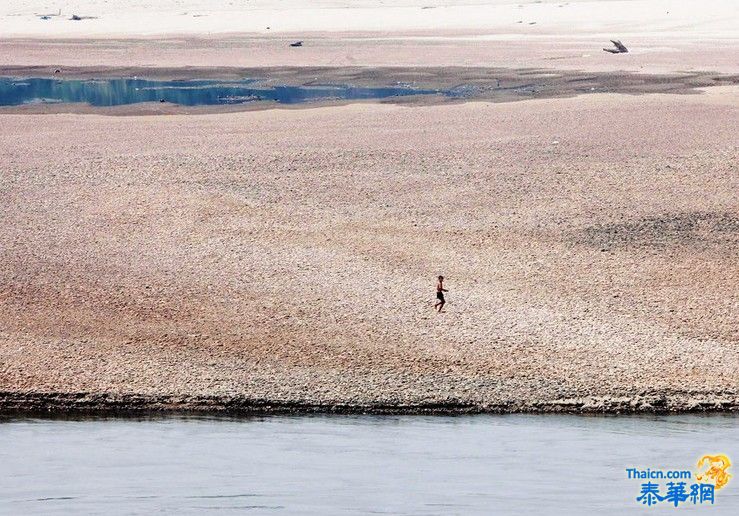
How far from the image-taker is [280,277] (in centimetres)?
2173

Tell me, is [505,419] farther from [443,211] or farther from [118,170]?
[118,170]

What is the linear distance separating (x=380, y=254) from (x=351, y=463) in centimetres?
814

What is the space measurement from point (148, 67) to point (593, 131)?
28.3 metres

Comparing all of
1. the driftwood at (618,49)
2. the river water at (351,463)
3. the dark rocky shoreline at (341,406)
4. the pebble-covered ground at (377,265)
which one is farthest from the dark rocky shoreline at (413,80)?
the river water at (351,463)

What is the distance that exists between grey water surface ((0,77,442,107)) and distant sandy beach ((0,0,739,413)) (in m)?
2.97

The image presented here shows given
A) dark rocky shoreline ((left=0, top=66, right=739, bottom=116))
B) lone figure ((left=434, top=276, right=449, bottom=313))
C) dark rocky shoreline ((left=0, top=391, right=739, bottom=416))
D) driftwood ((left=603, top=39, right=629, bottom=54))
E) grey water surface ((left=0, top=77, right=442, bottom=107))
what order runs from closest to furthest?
dark rocky shoreline ((left=0, top=391, right=739, bottom=416)) < lone figure ((left=434, top=276, right=449, bottom=313)) < dark rocky shoreline ((left=0, top=66, right=739, bottom=116)) < grey water surface ((left=0, top=77, right=442, bottom=107)) < driftwood ((left=603, top=39, right=629, bottom=54))

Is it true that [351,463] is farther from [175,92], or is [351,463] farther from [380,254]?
[175,92]

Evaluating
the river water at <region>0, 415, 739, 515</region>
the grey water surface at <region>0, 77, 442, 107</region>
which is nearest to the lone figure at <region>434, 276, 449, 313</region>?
the river water at <region>0, 415, 739, 515</region>

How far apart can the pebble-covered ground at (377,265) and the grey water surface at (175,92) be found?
841cm

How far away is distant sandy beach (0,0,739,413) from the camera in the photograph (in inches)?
676

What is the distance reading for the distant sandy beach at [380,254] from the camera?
17172 mm

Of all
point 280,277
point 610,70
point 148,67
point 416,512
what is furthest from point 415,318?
point 148,67

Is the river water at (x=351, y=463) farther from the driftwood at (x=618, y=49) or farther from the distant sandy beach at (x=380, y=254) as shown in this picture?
the driftwood at (x=618, y=49)

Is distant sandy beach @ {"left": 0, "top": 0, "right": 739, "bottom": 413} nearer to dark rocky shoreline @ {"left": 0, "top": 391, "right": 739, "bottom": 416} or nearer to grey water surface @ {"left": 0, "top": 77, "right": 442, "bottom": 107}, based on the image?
dark rocky shoreline @ {"left": 0, "top": 391, "right": 739, "bottom": 416}
